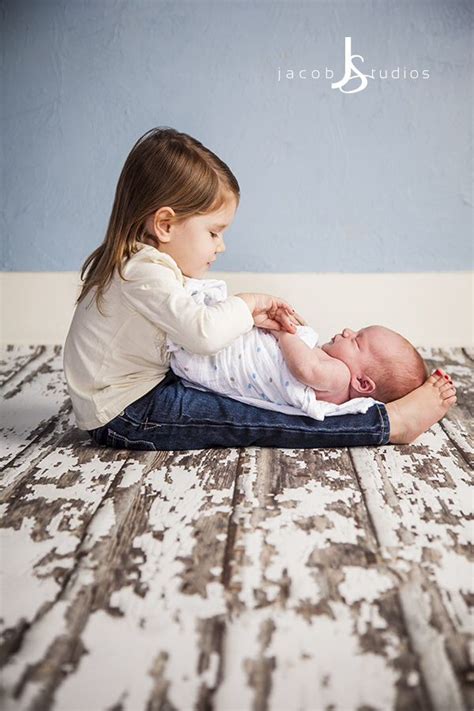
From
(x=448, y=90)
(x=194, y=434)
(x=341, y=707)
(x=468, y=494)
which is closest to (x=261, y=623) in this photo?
(x=341, y=707)

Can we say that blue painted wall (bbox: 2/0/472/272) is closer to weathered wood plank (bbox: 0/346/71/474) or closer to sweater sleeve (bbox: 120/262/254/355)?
weathered wood plank (bbox: 0/346/71/474)

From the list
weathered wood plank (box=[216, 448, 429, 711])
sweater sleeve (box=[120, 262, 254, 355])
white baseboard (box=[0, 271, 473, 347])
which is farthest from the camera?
white baseboard (box=[0, 271, 473, 347])

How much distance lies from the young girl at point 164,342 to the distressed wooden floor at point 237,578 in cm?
4

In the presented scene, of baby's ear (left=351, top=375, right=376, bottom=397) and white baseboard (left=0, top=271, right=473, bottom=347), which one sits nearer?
baby's ear (left=351, top=375, right=376, bottom=397)

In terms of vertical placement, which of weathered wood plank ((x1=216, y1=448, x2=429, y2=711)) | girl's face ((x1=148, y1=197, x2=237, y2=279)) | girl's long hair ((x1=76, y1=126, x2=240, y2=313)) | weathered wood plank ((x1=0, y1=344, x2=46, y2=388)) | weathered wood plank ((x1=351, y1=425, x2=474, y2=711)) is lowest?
weathered wood plank ((x1=351, y1=425, x2=474, y2=711))

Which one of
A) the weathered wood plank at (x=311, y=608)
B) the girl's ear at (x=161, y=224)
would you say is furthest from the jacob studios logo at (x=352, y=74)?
the weathered wood plank at (x=311, y=608)

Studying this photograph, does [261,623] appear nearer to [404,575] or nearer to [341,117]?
[404,575]

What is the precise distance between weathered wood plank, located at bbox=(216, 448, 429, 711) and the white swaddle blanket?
0.21 m

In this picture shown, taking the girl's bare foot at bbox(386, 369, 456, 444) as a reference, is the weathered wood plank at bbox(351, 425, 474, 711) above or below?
below

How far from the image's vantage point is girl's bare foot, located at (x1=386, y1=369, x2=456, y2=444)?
167 centimetres

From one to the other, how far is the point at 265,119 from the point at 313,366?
1242mm

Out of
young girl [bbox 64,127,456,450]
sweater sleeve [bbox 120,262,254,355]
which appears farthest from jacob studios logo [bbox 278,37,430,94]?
sweater sleeve [bbox 120,262,254,355]

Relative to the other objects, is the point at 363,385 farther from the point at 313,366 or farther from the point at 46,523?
the point at 46,523

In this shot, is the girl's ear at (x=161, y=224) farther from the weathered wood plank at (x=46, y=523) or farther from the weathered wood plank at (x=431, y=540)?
the weathered wood plank at (x=431, y=540)
